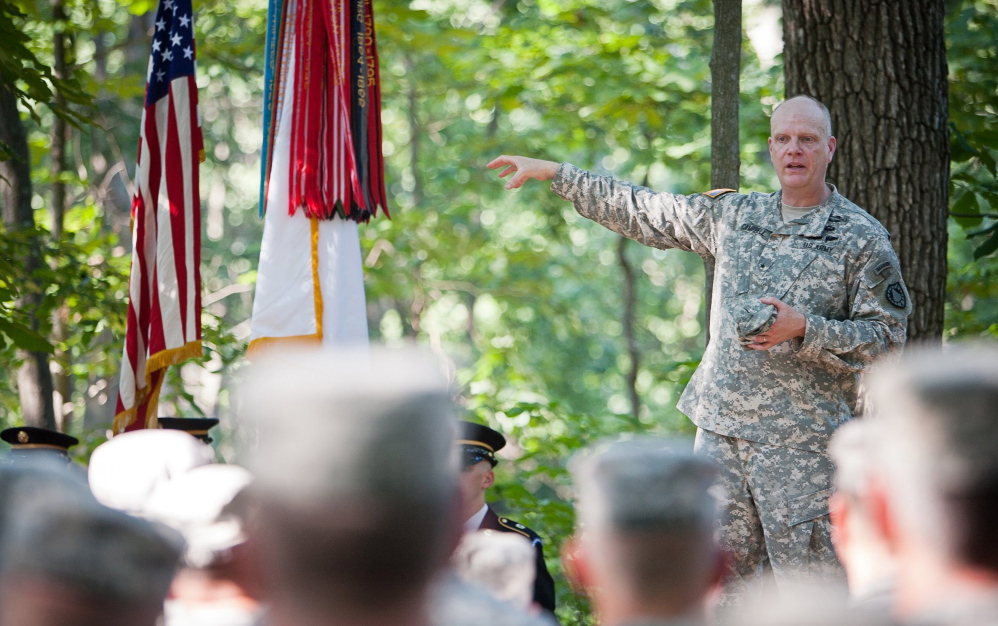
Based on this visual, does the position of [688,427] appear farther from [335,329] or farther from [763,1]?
[763,1]

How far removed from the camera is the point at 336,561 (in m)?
1.06

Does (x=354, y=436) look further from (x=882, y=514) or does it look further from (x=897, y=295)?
(x=897, y=295)

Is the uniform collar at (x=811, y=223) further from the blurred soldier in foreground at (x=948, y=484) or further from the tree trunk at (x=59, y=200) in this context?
the tree trunk at (x=59, y=200)

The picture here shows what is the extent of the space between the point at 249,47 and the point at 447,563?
6910mm

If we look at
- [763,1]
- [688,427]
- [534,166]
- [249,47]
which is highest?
[763,1]

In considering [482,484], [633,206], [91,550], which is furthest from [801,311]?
[91,550]

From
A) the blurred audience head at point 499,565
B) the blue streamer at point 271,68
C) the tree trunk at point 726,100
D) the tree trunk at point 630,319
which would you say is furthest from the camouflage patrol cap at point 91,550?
the tree trunk at point 630,319

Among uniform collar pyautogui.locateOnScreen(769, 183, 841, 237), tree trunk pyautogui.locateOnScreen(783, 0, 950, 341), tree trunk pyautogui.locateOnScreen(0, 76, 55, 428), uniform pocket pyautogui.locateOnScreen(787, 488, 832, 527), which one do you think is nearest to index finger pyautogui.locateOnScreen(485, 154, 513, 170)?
uniform collar pyautogui.locateOnScreen(769, 183, 841, 237)

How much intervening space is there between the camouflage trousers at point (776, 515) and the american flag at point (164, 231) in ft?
7.74

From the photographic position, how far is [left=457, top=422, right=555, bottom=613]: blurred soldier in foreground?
357 centimetres

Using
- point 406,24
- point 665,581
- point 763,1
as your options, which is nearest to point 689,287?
point 763,1

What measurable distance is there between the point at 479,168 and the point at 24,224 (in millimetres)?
6096

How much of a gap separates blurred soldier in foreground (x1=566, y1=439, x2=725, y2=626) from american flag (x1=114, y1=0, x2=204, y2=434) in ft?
10.6

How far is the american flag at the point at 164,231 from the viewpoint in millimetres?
4215
